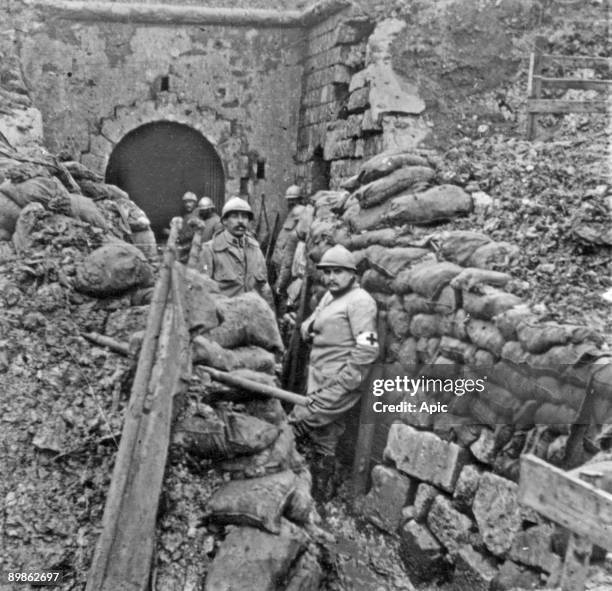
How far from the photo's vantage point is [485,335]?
185 inches

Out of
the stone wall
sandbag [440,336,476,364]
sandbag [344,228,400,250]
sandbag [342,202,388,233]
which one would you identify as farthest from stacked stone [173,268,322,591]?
the stone wall

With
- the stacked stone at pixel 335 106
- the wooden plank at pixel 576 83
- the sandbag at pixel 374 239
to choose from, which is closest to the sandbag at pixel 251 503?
the sandbag at pixel 374 239

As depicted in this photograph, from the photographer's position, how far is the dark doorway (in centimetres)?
1216

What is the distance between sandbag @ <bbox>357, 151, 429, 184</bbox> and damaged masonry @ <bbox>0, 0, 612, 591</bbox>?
0.02 meters

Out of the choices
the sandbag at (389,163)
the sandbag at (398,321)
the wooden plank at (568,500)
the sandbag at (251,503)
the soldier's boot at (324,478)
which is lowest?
the soldier's boot at (324,478)

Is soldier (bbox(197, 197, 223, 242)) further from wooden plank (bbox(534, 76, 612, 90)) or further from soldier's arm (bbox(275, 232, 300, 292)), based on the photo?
wooden plank (bbox(534, 76, 612, 90))

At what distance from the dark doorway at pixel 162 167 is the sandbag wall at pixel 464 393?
614 centimetres

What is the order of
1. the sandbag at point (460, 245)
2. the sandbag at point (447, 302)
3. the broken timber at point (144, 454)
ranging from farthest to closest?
the sandbag at point (460, 245)
the sandbag at point (447, 302)
the broken timber at point (144, 454)

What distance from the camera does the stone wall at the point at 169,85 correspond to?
458 inches

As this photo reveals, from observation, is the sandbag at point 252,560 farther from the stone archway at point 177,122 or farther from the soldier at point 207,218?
the stone archway at point 177,122

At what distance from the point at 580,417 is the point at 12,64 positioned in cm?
1002

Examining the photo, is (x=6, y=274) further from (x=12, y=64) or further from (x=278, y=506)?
(x=12, y=64)

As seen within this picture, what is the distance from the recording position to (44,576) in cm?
347

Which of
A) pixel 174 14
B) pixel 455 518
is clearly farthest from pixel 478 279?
pixel 174 14
